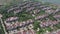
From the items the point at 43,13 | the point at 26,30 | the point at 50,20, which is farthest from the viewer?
the point at 43,13

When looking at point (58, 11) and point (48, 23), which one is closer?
point (48, 23)

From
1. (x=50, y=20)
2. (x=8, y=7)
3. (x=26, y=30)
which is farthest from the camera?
(x=8, y=7)

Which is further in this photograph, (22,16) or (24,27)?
(22,16)

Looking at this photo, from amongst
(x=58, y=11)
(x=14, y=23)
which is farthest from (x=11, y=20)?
(x=58, y=11)

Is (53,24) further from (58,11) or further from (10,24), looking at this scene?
(10,24)

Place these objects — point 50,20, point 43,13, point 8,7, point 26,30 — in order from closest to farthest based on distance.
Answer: point 26,30 → point 50,20 → point 43,13 → point 8,7

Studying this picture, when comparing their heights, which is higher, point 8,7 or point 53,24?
point 8,7

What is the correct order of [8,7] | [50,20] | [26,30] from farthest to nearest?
[8,7] < [50,20] < [26,30]

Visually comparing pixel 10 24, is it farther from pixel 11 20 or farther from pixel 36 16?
pixel 36 16

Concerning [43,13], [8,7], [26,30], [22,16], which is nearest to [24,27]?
[26,30]
